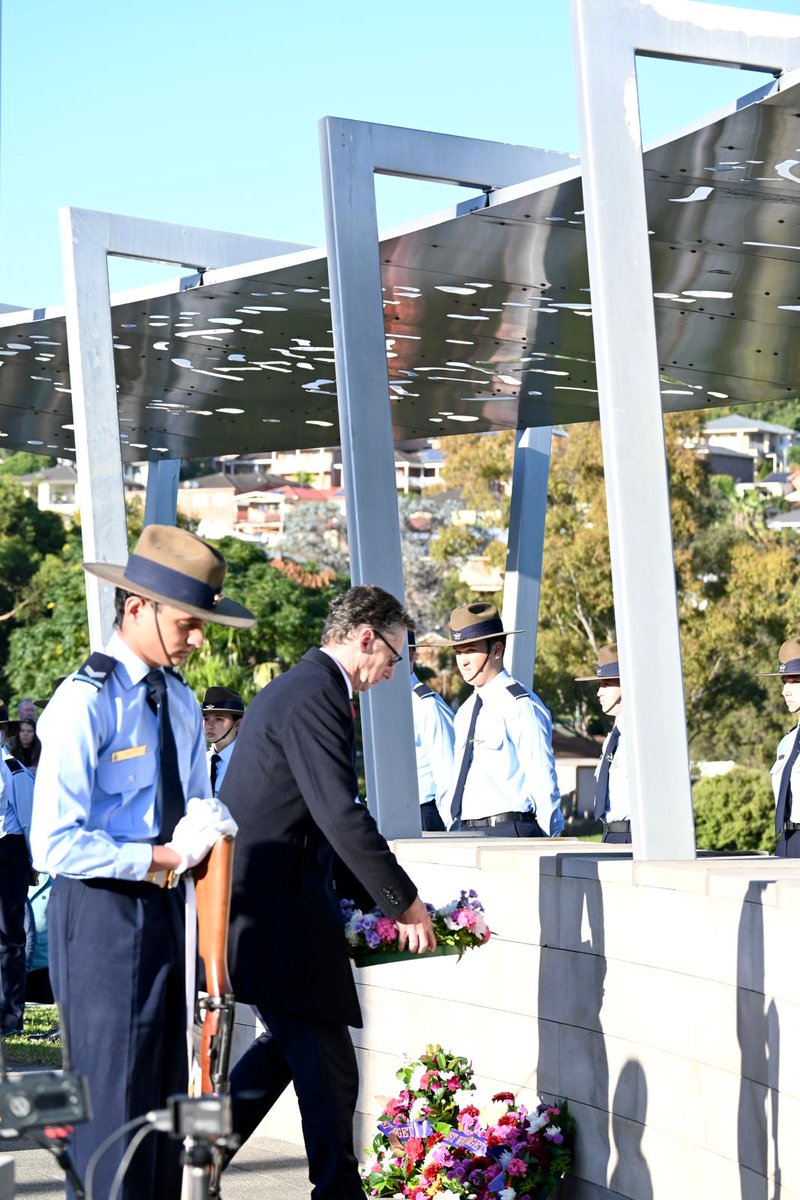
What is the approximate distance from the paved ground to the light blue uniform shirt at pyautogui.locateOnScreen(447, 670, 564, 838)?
7.94 feet

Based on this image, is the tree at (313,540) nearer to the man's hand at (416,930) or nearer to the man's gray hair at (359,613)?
the man's gray hair at (359,613)

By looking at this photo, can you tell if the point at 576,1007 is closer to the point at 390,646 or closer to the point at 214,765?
the point at 390,646

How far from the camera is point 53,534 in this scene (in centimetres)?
5834

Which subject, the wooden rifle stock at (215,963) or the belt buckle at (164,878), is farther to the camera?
the belt buckle at (164,878)

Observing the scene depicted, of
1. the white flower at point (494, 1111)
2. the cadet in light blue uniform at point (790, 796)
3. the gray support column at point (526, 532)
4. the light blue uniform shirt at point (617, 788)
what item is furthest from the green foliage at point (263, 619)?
the white flower at point (494, 1111)

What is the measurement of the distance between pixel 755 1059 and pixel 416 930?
104cm

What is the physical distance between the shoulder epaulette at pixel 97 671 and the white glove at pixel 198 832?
1.23 ft

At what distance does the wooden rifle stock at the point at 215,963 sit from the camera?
3.82 meters

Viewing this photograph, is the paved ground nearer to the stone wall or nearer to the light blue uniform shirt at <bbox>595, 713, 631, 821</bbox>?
the stone wall

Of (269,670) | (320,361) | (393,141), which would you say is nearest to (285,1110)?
(393,141)

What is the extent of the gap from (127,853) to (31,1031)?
7579 mm

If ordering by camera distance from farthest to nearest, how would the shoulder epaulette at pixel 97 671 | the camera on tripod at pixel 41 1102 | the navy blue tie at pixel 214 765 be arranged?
the navy blue tie at pixel 214 765, the shoulder epaulette at pixel 97 671, the camera on tripod at pixel 41 1102

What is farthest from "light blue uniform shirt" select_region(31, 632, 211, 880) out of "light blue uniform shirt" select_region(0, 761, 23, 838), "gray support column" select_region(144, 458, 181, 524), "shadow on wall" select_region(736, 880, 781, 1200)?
"gray support column" select_region(144, 458, 181, 524)

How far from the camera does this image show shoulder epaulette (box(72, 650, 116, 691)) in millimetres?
4145
